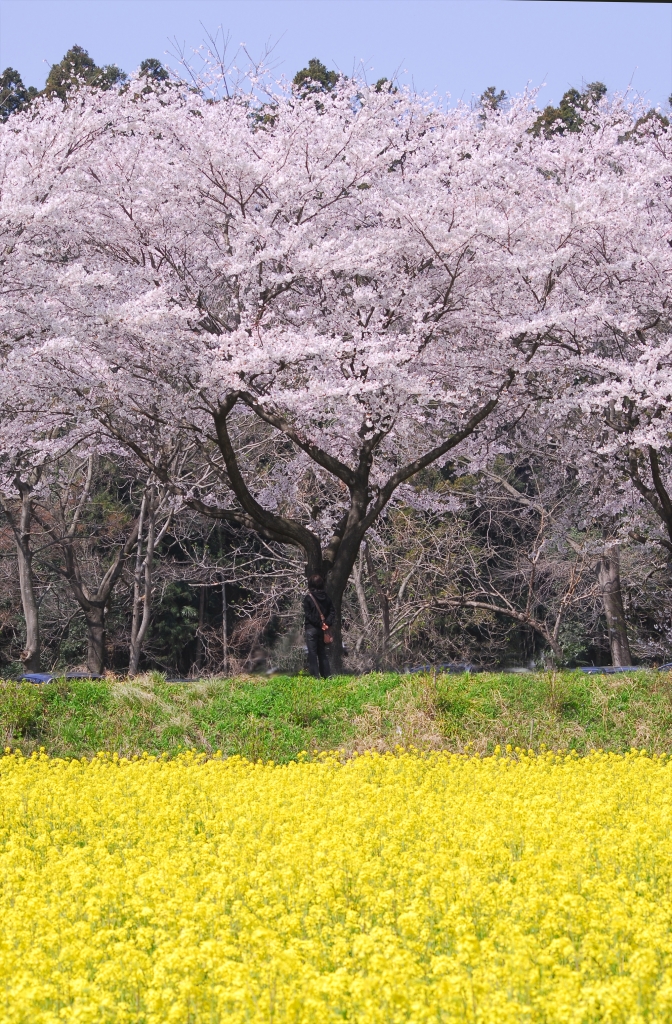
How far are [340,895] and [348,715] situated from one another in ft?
20.8

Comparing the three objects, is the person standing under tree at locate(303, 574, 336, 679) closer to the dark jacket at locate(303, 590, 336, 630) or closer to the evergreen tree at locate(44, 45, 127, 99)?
the dark jacket at locate(303, 590, 336, 630)

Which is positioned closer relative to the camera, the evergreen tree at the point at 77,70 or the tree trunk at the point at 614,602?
the tree trunk at the point at 614,602

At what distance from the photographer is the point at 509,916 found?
5.43 meters

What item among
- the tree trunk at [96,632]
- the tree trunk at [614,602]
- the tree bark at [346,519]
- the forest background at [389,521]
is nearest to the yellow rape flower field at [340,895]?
the tree bark at [346,519]

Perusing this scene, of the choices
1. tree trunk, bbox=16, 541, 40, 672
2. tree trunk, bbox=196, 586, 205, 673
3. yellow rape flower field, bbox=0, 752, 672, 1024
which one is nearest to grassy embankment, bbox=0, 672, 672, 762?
yellow rape flower field, bbox=0, 752, 672, 1024

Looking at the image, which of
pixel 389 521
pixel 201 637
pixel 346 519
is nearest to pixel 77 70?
pixel 201 637

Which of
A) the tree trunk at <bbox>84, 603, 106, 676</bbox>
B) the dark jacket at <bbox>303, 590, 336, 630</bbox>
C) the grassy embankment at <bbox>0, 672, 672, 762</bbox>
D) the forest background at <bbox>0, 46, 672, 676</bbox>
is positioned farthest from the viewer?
the tree trunk at <bbox>84, 603, 106, 676</bbox>

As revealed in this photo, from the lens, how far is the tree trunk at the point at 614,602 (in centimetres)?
2195

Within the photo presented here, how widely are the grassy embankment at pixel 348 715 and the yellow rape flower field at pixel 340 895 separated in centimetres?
189

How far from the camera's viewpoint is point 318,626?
15.2m

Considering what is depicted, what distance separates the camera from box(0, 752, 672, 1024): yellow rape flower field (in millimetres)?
4219

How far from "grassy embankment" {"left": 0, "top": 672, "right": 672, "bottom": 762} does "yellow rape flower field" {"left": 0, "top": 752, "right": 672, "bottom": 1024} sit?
1.89m

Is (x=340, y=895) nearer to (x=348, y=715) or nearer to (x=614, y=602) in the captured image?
(x=348, y=715)

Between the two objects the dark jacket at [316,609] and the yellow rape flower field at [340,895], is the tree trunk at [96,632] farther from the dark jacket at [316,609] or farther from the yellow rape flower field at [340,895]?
the yellow rape flower field at [340,895]
